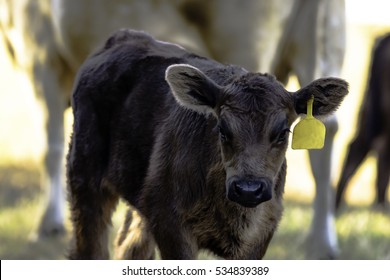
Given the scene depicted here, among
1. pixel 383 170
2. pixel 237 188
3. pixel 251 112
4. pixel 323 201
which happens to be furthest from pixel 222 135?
pixel 383 170

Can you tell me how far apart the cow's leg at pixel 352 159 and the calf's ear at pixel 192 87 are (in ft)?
19.9

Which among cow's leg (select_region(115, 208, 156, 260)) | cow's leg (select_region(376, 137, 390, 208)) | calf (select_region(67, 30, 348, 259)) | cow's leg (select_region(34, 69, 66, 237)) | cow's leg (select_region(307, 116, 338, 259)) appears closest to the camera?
calf (select_region(67, 30, 348, 259))

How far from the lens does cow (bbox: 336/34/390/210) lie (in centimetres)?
1148

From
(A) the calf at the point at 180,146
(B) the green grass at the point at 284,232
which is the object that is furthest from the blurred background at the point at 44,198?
(A) the calf at the point at 180,146

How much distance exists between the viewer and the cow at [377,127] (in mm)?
11484

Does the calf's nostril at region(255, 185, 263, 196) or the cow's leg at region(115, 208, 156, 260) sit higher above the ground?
the calf's nostril at region(255, 185, 263, 196)

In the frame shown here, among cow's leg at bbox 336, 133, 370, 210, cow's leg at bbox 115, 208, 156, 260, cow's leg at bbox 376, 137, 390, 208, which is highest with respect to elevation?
cow's leg at bbox 115, 208, 156, 260

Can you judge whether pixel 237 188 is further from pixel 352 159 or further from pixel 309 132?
pixel 352 159

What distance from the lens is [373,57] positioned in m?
12.0

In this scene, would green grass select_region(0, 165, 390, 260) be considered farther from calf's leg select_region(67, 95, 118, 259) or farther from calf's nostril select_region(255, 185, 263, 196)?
calf's nostril select_region(255, 185, 263, 196)

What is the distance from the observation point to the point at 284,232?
360 inches

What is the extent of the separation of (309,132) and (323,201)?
11.2 ft

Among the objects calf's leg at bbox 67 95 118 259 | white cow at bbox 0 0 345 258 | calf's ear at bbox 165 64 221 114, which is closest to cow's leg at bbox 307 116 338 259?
white cow at bbox 0 0 345 258
